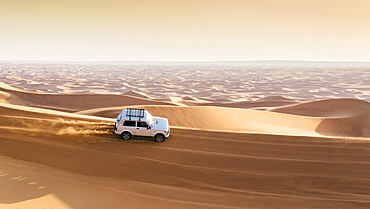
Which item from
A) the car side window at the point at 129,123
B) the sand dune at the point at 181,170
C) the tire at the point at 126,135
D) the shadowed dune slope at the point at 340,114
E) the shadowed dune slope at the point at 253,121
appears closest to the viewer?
the sand dune at the point at 181,170

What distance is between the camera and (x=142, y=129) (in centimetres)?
995

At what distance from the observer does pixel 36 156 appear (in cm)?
902

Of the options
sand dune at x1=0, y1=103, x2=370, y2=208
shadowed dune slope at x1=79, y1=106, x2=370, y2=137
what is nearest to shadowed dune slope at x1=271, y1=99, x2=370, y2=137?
shadowed dune slope at x1=79, y1=106, x2=370, y2=137

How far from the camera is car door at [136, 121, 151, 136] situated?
990cm

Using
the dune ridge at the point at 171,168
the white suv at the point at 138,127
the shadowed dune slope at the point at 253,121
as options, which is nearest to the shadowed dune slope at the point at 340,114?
the shadowed dune slope at the point at 253,121

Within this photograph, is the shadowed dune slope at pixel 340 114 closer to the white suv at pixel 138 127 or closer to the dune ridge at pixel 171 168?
the dune ridge at pixel 171 168

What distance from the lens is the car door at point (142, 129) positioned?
390 inches

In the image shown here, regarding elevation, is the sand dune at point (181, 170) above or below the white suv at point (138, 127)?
below

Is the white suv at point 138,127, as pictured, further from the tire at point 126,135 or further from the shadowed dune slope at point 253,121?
the shadowed dune slope at point 253,121

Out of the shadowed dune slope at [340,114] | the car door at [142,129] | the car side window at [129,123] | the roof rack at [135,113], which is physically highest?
the roof rack at [135,113]

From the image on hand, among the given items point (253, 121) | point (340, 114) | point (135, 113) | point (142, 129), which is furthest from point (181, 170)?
point (340, 114)

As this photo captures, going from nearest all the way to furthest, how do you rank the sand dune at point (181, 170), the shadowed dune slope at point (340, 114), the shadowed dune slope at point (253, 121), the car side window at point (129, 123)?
1. the sand dune at point (181, 170)
2. the car side window at point (129, 123)
3. the shadowed dune slope at point (253, 121)
4. the shadowed dune slope at point (340, 114)

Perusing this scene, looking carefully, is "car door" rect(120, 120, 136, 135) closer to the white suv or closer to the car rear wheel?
the white suv

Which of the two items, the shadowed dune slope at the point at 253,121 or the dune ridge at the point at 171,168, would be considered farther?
the shadowed dune slope at the point at 253,121
